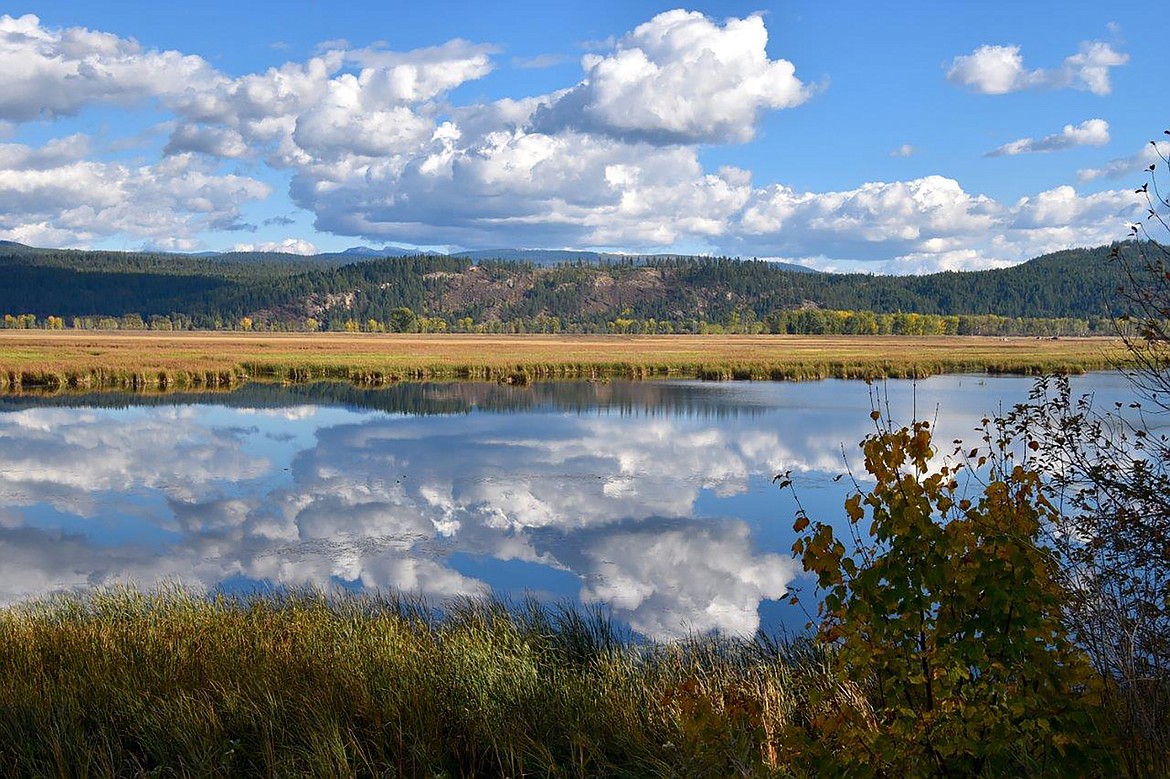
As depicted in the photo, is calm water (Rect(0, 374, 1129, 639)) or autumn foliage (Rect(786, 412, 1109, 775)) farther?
calm water (Rect(0, 374, 1129, 639))

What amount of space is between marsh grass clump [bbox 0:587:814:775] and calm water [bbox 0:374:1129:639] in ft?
7.88

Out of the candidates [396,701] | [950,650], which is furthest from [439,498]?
[950,650]

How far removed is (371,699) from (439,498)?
13.6 m

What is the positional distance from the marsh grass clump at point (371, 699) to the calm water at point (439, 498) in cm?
240

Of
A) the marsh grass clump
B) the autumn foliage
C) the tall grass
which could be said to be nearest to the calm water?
the autumn foliage

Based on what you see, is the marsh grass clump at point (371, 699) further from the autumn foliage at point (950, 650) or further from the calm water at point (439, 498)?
the calm water at point (439, 498)

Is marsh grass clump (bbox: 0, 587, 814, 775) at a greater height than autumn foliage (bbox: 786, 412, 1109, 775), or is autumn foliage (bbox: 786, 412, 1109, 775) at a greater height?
autumn foliage (bbox: 786, 412, 1109, 775)

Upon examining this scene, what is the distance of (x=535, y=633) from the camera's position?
30.2 ft

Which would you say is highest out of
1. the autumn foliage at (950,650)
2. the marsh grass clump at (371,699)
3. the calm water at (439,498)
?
the autumn foliage at (950,650)

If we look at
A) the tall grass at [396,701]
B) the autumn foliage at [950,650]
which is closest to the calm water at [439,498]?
the autumn foliage at [950,650]

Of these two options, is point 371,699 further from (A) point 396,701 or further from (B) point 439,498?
(B) point 439,498

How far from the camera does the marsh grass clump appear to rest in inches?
223

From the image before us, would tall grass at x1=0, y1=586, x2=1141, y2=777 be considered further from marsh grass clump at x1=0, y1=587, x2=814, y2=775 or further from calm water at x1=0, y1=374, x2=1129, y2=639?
calm water at x1=0, y1=374, x2=1129, y2=639

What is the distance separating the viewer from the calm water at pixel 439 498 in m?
13.5
